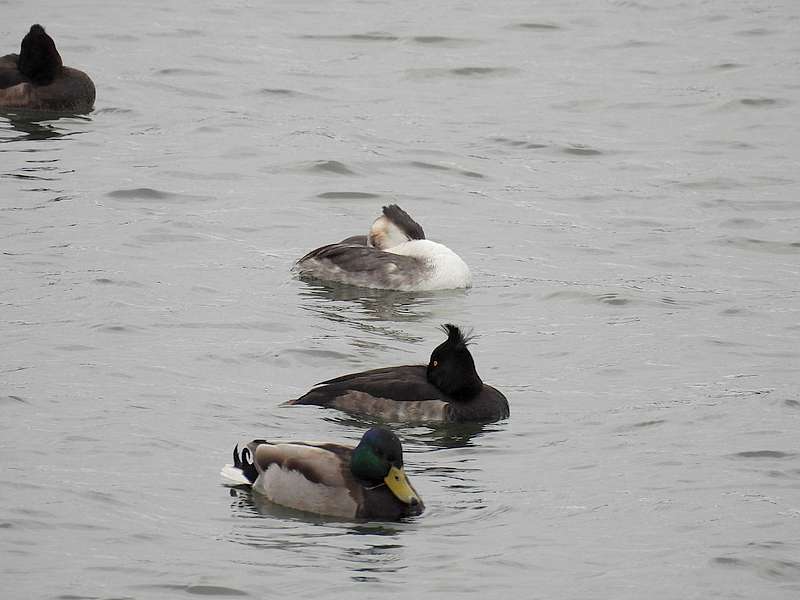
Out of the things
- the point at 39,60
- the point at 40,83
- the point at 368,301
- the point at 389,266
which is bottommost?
the point at 368,301

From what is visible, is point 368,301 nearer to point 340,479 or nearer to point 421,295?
point 421,295

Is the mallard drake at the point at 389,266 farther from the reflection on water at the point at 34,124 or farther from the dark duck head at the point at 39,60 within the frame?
the dark duck head at the point at 39,60

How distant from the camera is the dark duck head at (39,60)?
23.1m

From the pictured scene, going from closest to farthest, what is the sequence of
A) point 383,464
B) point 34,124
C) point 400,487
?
point 400,487 < point 383,464 < point 34,124

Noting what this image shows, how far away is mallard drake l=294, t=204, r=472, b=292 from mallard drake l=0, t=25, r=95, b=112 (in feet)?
Result: 23.5

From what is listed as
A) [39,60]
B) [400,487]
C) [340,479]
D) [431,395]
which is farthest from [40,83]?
[400,487]

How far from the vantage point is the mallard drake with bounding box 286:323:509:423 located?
13.0m

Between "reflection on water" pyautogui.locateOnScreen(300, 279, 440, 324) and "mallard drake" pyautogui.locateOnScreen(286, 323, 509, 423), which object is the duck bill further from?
"reflection on water" pyautogui.locateOnScreen(300, 279, 440, 324)

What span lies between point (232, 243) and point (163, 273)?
5.20ft

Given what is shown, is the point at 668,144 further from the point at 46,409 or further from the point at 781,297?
the point at 46,409

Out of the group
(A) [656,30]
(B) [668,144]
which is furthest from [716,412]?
(A) [656,30]

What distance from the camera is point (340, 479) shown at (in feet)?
36.0

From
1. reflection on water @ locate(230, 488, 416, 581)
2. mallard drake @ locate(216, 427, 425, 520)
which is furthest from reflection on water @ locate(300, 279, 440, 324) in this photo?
reflection on water @ locate(230, 488, 416, 581)

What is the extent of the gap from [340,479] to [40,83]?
13701 mm
